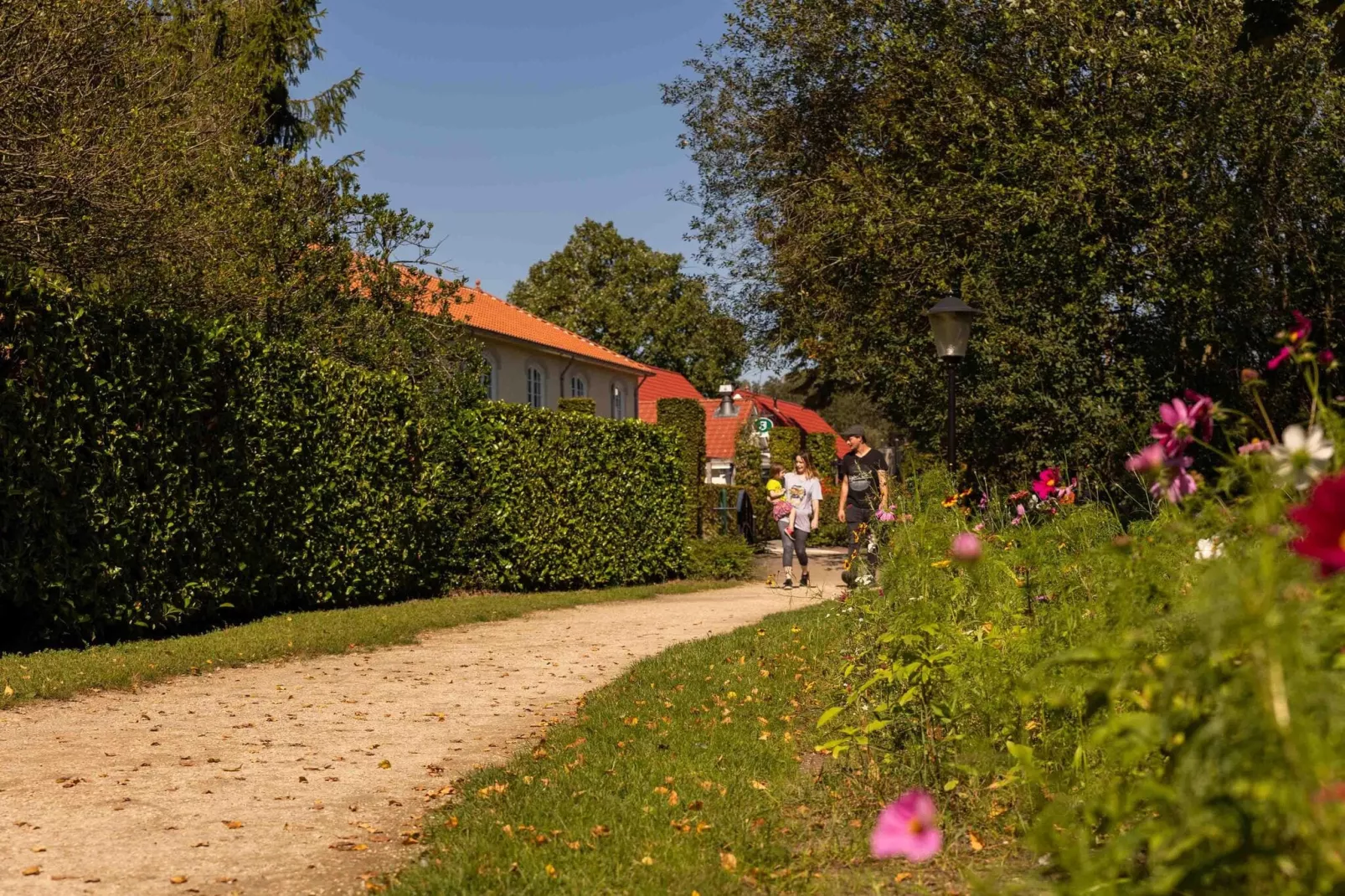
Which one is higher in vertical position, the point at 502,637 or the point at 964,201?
the point at 964,201

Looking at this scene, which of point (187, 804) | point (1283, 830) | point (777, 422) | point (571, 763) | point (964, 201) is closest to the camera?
point (1283, 830)

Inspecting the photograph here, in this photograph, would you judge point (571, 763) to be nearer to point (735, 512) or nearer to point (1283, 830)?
point (1283, 830)

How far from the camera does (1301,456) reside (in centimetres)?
244

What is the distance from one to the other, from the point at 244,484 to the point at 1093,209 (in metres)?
10.5

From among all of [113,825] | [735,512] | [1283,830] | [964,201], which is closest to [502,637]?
[113,825]

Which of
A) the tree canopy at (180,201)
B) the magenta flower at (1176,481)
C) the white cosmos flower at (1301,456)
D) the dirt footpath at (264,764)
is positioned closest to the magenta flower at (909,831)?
the white cosmos flower at (1301,456)

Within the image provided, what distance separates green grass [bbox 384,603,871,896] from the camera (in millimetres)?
4250

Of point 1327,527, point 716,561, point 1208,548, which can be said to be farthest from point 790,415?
point 1327,527

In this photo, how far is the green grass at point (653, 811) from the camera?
13.9 ft

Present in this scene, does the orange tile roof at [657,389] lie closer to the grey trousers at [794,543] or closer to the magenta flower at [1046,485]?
the grey trousers at [794,543]

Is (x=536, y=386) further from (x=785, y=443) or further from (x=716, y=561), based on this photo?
(x=716, y=561)

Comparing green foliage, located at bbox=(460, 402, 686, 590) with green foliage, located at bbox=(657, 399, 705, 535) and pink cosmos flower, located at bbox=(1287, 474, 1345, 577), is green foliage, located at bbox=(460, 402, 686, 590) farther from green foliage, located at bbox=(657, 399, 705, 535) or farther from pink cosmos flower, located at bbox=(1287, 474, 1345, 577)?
pink cosmos flower, located at bbox=(1287, 474, 1345, 577)

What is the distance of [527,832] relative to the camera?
482cm

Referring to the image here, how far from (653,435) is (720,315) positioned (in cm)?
752
